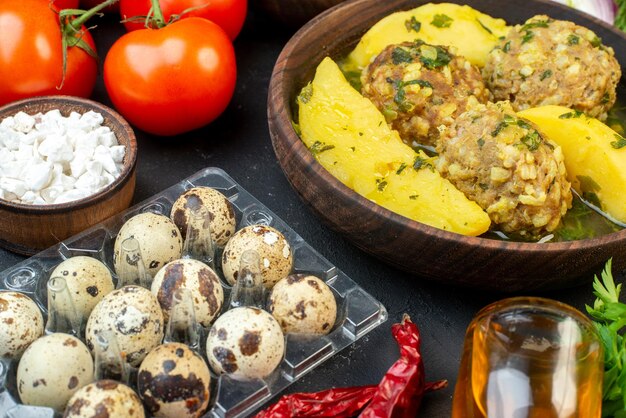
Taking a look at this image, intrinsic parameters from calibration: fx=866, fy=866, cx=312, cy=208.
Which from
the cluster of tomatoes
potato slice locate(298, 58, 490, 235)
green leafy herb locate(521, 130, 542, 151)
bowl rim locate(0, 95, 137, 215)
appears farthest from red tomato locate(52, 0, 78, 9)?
green leafy herb locate(521, 130, 542, 151)

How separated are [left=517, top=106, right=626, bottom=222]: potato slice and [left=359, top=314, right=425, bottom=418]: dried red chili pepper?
2.47 ft

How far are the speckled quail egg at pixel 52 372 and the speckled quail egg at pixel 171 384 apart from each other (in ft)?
0.48

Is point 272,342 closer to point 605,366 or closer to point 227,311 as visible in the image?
point 227,311

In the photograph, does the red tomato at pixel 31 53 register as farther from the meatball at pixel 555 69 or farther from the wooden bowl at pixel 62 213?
the meatball at pixel 555 69

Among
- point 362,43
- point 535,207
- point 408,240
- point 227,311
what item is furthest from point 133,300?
point 362,43

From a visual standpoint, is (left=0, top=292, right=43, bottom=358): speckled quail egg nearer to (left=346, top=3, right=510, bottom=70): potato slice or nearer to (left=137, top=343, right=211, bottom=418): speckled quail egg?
(left=137, top=343, right=211, bottom=418): speckled quail egg

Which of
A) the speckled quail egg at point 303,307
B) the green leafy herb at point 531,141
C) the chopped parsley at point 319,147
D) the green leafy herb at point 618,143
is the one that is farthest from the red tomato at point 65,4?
the green leafy herb at point 618,143

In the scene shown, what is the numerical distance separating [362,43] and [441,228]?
91cm

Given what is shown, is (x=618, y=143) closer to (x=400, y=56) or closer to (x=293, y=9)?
(x=400, y=56)

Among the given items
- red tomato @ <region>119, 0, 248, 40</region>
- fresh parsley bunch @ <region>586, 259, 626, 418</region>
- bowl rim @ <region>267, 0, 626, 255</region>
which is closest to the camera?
fresh parsley bunch @ <region>586, 259, 626, 418</region>

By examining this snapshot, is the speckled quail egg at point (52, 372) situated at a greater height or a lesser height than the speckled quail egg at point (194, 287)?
lesser

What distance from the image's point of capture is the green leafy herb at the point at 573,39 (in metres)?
2.76

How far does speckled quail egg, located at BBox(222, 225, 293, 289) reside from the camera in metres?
2.37

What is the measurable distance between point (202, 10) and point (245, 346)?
1583 millimetres
